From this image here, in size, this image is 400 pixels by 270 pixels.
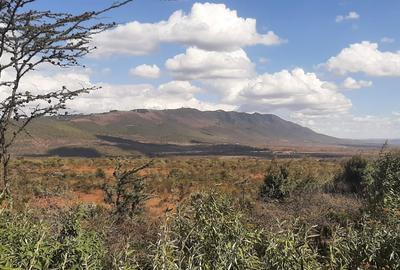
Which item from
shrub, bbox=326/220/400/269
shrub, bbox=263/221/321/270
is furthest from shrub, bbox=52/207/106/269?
shrub, bbox=326/220/400/269

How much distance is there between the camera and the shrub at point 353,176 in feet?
85.3

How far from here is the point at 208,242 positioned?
4539 mm

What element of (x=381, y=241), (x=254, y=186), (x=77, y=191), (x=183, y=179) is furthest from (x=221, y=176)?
(x=381, y=241)

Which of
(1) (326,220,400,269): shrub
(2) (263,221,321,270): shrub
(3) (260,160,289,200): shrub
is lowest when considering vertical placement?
(3) (260,160,289,200): shrub

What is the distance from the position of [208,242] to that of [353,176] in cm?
2456

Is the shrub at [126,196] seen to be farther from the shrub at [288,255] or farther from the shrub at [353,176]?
the shrub at [353,176]

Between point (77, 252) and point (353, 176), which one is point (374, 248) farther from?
point (353, 176)

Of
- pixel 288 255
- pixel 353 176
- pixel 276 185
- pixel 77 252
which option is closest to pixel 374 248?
pixel 288 255

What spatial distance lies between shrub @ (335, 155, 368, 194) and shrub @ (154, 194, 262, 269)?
2172 centimetres

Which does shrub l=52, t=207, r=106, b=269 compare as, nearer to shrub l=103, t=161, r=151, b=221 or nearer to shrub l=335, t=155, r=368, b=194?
shrub l=103, t=161, r=151, b=221

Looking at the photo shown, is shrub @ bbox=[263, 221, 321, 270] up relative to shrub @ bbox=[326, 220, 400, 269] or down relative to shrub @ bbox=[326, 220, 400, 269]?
up

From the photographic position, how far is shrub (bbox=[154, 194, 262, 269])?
4.00m

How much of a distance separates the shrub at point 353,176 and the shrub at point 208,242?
71.3ft

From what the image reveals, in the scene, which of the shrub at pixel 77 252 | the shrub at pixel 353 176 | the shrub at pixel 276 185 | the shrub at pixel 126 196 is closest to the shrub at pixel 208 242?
the shrub at pixel 77 252
